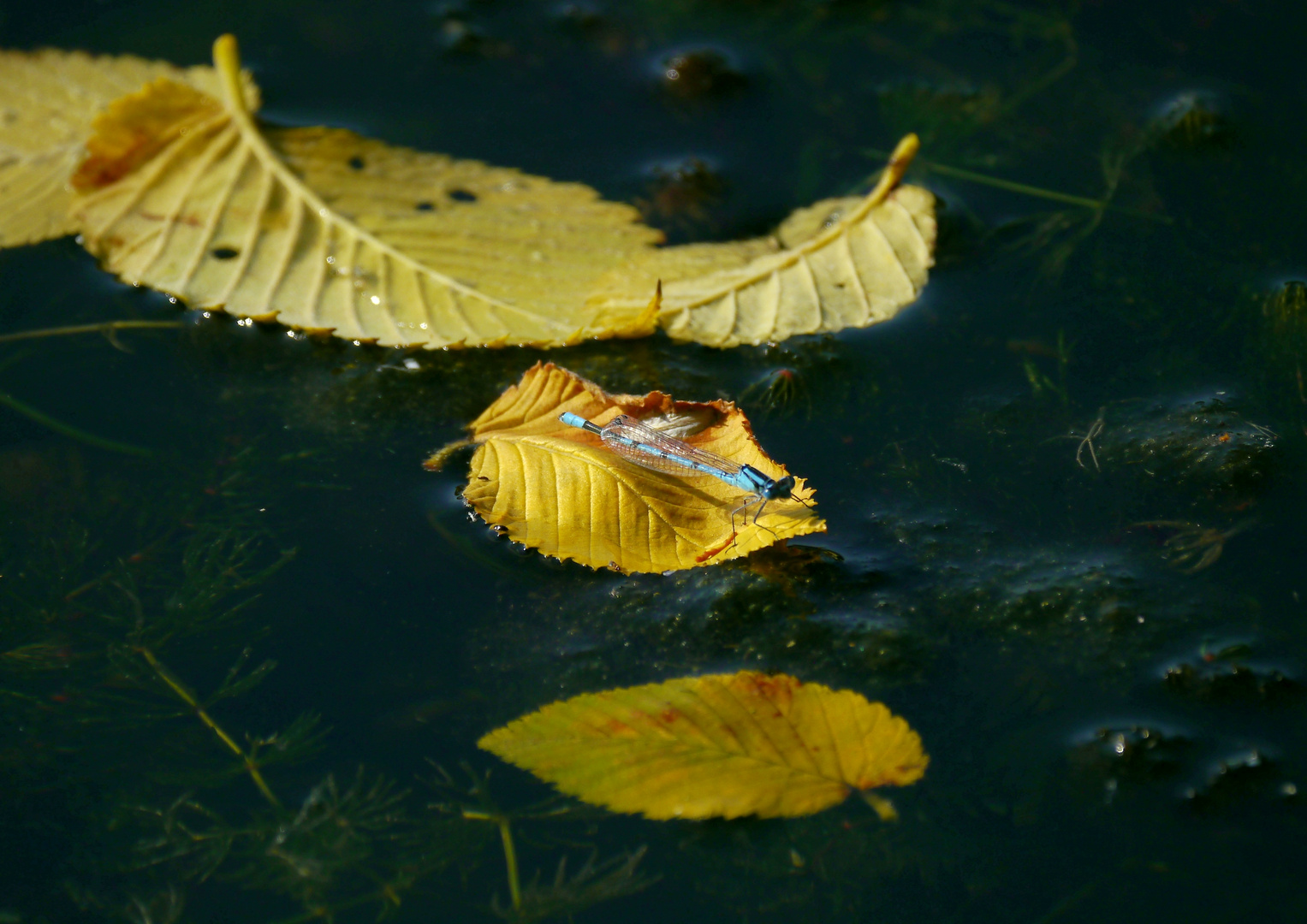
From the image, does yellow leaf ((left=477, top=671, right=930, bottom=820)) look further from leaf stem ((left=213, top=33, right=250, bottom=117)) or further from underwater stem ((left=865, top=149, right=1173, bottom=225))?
leaf stem ((left=213, top=33, right=250, bottom=117))

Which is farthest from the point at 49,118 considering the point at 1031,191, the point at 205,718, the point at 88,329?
the point at 1031,191

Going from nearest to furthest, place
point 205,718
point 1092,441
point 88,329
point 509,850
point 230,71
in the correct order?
point 509,850 < point 205,718 < point 1092,441 < point 88,329 < point 230,71

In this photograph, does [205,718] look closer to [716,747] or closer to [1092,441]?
[716,747]

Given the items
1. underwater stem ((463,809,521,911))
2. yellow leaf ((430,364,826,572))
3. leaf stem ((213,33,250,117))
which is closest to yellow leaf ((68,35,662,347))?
leaf stem ((213,33,250,117))

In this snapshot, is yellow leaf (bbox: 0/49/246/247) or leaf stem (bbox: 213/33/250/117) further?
leaf stem (bbox: 213/33/250/117)

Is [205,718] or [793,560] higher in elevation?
[793,560]

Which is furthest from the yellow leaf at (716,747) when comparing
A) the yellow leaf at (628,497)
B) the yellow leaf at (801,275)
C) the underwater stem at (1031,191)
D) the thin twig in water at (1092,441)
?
the underwater stem at (1031,191)
